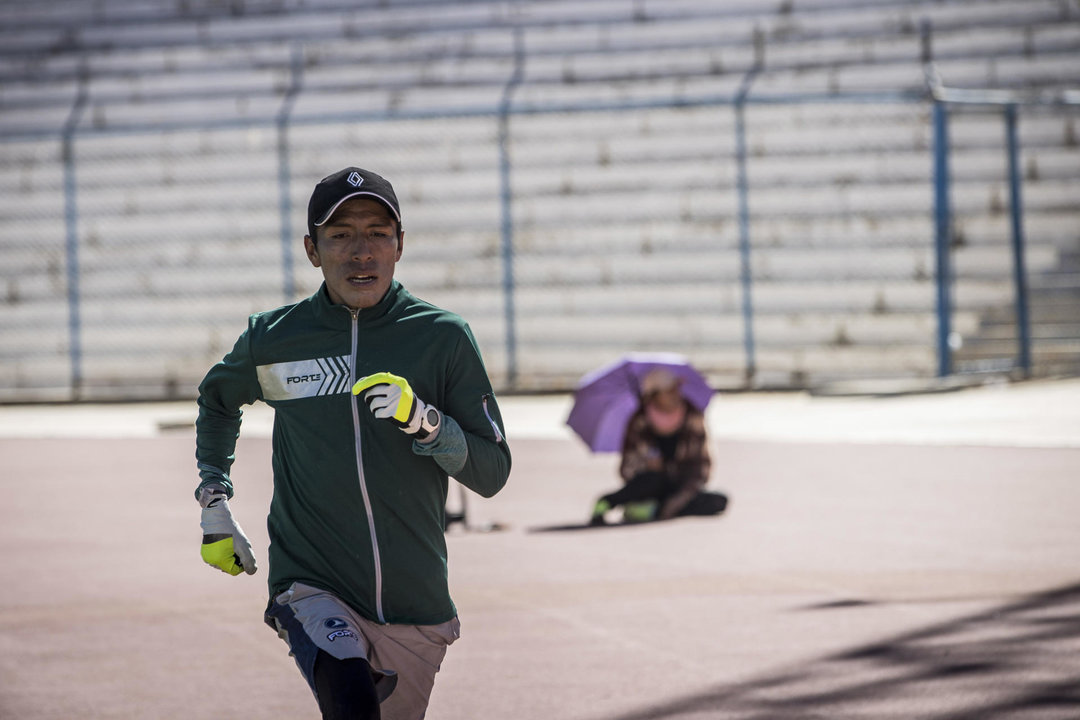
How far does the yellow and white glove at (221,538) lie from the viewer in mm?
4188

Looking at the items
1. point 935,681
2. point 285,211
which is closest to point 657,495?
point 935,681

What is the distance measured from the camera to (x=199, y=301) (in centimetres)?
2186

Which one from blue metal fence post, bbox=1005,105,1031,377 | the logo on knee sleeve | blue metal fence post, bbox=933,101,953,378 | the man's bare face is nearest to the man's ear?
the man's bare face

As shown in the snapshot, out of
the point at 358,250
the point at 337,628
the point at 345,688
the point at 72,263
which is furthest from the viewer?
the point at 72,263

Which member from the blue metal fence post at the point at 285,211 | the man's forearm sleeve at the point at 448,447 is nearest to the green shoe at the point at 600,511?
the man's forearm sleeve at the point at 448,447

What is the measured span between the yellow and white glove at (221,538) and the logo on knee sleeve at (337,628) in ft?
0.95

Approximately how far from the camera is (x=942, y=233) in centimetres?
1888

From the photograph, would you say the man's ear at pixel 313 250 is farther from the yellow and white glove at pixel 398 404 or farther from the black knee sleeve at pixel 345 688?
the black knee sleeve at pixel 345 688

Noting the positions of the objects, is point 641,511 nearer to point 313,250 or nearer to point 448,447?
point 313,250

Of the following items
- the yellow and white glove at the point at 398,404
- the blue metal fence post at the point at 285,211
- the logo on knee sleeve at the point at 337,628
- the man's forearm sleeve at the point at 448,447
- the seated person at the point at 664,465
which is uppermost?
the blue metal fence post at the point at 285,211

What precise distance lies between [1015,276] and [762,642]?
43.8 feet

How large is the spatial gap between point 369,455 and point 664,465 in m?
6.76

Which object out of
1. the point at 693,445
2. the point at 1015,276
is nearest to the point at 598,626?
the point at 693,445

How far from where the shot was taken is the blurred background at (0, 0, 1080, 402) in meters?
19.9
